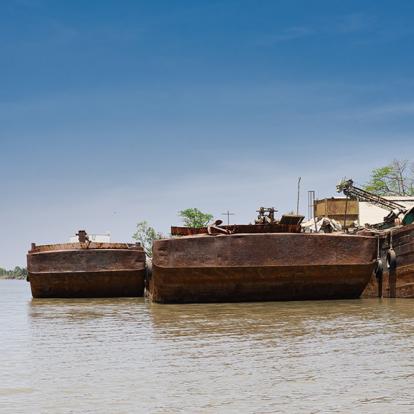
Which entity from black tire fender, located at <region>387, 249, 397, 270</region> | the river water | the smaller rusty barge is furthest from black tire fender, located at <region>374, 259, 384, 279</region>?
the smaller rusty barge

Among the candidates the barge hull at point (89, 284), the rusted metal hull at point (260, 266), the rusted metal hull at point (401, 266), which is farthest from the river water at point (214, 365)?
the barge hull at point (89, 284)

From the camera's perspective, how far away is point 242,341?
7.24 meters

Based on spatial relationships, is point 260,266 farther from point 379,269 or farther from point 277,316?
point 379,269

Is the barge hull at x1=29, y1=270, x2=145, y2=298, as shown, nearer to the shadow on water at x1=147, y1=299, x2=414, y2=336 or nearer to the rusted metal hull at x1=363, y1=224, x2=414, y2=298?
the shadow on water at x1=147, y1=299, x2=414, y2=336

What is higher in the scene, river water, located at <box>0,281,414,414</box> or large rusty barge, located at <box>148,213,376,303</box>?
large rusty barge, located at <box>148,213,376,303</box>

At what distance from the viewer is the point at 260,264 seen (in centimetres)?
1254

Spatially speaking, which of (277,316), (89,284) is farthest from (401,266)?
(89,284)

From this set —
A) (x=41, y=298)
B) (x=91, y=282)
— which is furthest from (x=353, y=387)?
(x=41, y=298)

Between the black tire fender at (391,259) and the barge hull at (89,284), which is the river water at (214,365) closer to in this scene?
the black tire fender at (391,259)

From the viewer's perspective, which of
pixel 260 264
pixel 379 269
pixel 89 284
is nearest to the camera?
pixel 260 264

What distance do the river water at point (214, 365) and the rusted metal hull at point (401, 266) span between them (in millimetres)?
3930

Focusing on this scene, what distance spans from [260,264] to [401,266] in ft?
12.0

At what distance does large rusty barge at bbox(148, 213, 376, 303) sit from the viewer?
12.5 m

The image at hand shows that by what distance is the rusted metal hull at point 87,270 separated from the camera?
1766 cm
